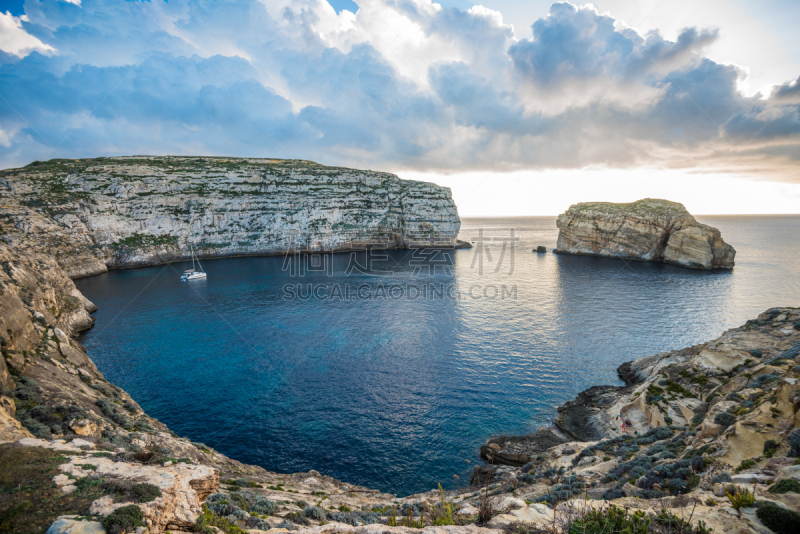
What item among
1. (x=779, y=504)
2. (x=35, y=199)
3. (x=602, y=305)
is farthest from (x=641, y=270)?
(x=35, y=199)

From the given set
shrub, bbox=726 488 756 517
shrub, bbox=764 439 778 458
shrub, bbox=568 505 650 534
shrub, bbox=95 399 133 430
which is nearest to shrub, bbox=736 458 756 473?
shrub, bbox=764 439 778 458

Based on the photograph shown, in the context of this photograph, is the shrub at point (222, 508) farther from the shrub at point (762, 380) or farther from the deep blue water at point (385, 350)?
the shrub at point (762, 380)

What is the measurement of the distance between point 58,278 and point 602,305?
3271 inches

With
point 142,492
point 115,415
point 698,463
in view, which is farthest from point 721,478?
point 115,415

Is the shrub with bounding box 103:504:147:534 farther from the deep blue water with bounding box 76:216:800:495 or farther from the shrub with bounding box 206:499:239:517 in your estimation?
the deep blue water with bounding box 76:216:800:495

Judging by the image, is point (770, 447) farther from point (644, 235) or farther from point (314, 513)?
point (644, 235)

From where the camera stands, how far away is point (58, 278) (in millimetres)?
43938

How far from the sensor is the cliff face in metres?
83.0

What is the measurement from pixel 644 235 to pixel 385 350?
96.7m

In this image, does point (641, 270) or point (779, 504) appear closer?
point (779, 504)

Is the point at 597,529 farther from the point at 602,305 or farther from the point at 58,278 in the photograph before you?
the point at 58,278

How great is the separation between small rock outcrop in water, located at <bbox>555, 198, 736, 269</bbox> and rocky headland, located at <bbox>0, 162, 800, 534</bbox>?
78.9m

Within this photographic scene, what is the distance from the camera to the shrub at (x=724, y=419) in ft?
46.0

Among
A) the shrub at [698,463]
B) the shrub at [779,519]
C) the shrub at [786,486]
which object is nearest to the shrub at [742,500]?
the shrub at [779,519]
